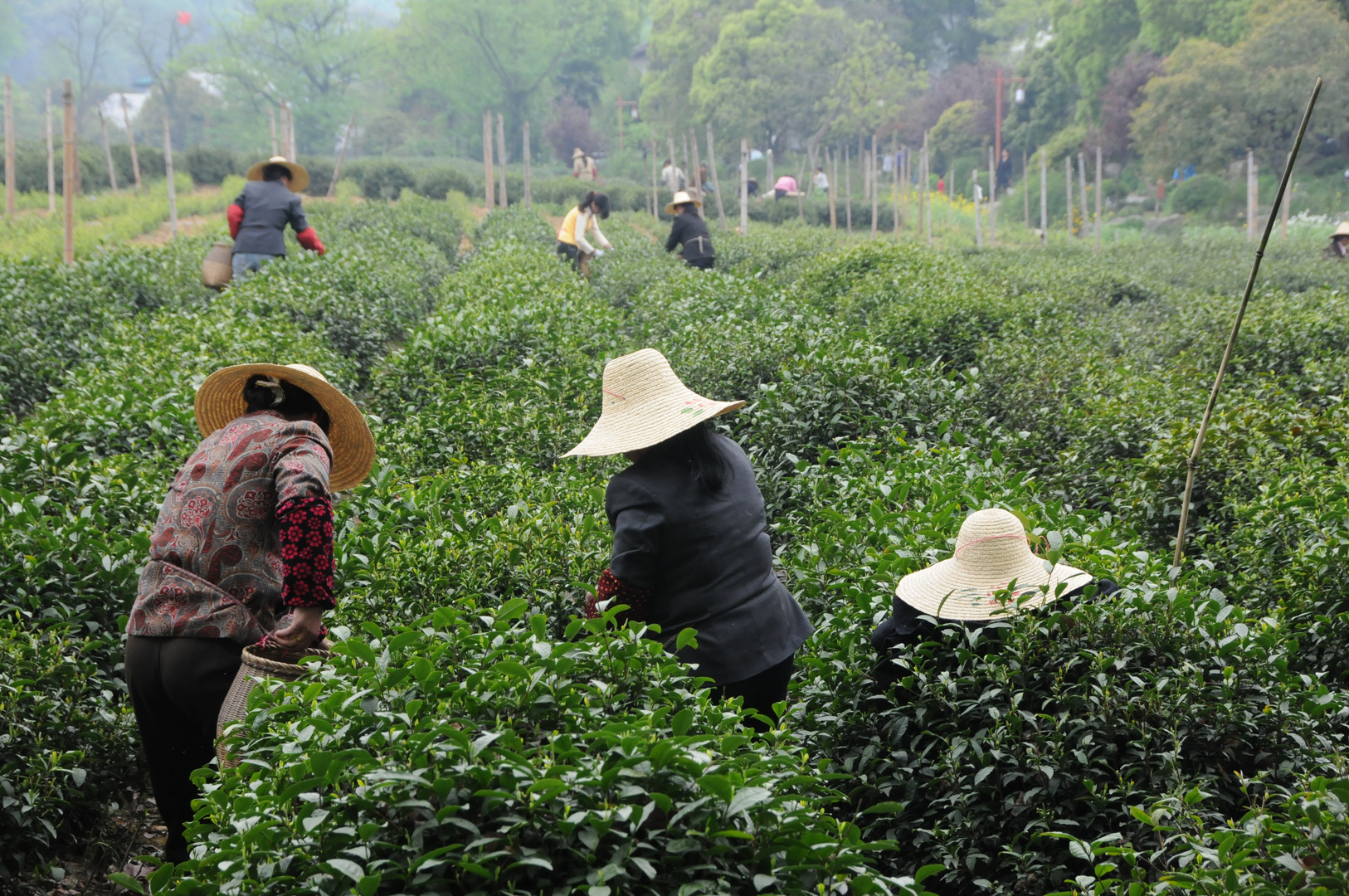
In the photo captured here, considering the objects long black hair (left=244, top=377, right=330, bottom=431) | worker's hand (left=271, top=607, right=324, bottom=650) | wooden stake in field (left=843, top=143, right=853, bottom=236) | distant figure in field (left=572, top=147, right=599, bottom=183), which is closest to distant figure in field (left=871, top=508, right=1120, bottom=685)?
worker's hand (left=271, top=607, right=324, bottom=650)

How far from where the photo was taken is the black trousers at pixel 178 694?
9.77ft

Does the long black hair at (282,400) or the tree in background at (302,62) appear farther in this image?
the tree in background at (302,62)

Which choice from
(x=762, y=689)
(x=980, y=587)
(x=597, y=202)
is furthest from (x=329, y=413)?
(x=597, y=202)

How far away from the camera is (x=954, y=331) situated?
8164 millimetres

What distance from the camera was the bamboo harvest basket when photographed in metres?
9.95

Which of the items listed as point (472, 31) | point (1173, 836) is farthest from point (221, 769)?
point (472, 31)

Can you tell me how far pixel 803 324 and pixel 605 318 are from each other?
167 cm

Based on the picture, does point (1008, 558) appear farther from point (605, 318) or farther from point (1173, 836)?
point (605, 318)

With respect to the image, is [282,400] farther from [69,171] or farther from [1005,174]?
[1005,174]

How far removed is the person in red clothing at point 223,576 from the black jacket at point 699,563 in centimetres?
87

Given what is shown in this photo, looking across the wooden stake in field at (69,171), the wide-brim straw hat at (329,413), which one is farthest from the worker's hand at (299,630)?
the wooden stake in field at (69,171)

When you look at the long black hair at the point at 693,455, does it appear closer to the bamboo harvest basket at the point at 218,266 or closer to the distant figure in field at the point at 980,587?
the distant figure in field at the point at 980,587

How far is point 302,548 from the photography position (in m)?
2.89

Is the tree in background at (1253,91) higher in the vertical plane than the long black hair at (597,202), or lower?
higher
